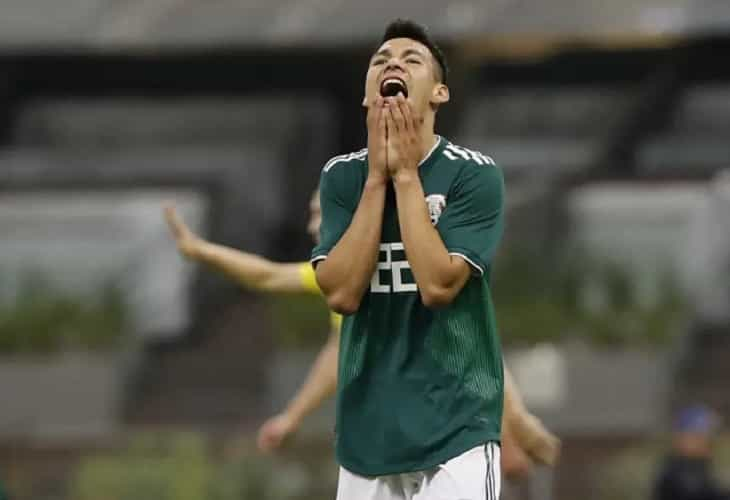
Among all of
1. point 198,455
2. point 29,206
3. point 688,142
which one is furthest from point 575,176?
point 198,455

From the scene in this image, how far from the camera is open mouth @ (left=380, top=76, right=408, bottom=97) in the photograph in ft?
17.0

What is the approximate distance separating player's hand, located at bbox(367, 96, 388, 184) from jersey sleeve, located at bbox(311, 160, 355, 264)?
0.16 m

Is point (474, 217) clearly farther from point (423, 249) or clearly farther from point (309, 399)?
point (309, 399)

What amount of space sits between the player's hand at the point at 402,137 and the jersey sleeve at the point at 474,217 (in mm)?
175

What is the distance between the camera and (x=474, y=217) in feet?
17.4

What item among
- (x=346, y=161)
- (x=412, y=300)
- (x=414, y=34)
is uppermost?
(x=414, y=34)

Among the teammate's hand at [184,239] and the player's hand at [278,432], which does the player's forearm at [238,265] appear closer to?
the teammate's hand at [184,239]

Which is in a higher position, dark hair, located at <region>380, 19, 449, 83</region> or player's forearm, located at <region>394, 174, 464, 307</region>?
dark hair, located at <region>380, 19, 449, 83</region>

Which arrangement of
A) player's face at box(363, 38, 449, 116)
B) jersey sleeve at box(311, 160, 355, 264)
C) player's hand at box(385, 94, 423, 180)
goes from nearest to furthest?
player's hand at box(385, 94, 423, 180), player's face at box(363, 38, 449, 116), jersey sleeve at box(311, 160, 355, 264)

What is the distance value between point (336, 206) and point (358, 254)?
0.25m

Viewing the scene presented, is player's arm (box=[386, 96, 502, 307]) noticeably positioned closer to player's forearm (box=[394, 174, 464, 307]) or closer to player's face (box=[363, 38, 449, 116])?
player's forearm (box=[394, 174, 464, 307])

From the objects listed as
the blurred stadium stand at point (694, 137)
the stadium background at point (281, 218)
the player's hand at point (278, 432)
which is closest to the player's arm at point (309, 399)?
the player's hand at point (278, 432)

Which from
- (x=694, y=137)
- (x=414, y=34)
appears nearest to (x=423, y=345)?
(x=414, y=34)

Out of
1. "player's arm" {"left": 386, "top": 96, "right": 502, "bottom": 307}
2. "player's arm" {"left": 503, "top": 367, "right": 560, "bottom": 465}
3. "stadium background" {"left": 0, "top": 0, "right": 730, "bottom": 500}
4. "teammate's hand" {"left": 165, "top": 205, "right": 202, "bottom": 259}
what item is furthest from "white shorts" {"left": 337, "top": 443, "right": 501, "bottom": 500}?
"stadium background" {"left": 0, "top": 0, "right": 730, "bottom": 500}
